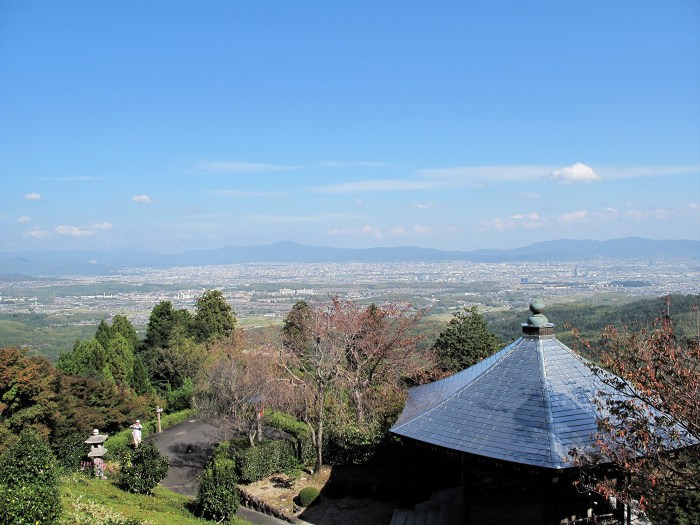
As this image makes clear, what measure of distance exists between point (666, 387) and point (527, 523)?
3999 millimetres

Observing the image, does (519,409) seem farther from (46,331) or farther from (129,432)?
(46,331)

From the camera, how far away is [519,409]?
8.20 meters

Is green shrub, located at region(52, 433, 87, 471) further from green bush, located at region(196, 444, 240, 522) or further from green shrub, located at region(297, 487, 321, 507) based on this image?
green shrub, located at region(297, 487, 321, 507)

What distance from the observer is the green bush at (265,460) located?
13828mm

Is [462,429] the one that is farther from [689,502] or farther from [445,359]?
[445,359]

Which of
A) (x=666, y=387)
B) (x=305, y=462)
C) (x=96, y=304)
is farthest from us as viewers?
(x=96, y=304)

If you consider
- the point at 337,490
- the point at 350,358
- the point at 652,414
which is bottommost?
the point at 337,490

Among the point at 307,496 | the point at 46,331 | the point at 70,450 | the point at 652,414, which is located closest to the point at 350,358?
the point at 307,496

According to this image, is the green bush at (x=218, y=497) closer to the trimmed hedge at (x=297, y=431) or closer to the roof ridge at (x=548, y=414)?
the trimmed hedge at (x=297, y=431)

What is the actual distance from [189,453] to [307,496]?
6.43m

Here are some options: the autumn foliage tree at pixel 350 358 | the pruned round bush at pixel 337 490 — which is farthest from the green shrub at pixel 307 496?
the autumn foliage tree at pixel 350 358

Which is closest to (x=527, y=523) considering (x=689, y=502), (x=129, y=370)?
(x=689, y=502)

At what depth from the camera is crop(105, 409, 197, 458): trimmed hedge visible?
1580 cm

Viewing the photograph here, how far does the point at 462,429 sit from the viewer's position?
8312mm
